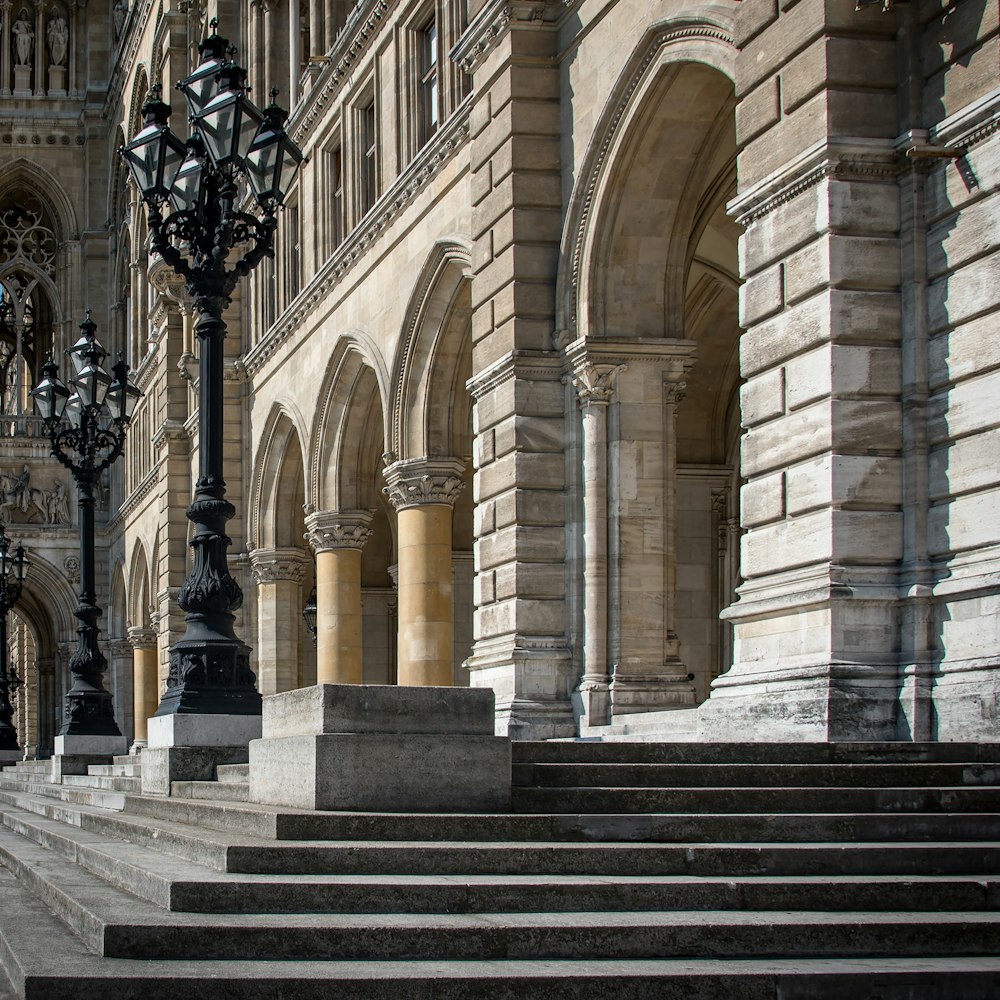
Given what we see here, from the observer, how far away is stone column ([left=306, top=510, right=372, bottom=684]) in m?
29.1

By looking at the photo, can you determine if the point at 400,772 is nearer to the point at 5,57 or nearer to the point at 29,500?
the point at 29,500

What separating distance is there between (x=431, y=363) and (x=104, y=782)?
7.57 meters

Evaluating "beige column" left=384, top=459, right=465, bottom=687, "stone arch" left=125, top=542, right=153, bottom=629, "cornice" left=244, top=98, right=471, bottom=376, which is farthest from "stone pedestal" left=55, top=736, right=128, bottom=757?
"stone arch" left=125, top=542, right=153, bottom=629

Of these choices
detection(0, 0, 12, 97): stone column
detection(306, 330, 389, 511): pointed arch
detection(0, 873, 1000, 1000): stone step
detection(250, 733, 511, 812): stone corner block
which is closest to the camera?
detection(0, 873, 1000, 1000): stone step

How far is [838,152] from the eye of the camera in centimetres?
1260

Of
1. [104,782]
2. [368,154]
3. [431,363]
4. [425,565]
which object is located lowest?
[104,782]

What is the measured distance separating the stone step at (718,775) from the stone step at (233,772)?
329 cm

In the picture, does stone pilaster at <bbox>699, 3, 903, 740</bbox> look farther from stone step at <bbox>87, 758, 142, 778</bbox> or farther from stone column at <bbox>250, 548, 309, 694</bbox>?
stone column at <bbox>250, 548, 309, 694</bbox>

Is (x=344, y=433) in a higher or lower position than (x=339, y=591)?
higher

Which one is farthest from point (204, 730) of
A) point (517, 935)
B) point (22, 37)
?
point (22, 37)

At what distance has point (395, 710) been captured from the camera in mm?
8398

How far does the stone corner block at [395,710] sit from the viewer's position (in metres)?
8.33

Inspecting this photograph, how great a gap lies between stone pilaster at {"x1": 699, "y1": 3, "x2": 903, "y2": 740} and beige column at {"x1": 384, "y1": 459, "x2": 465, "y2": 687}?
10.6 metres

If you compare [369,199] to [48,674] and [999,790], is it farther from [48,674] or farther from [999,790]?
[48,674]
